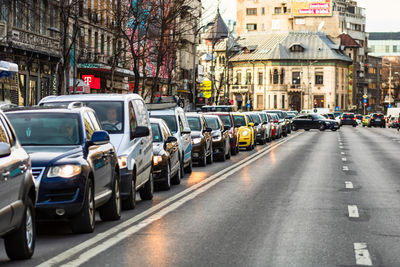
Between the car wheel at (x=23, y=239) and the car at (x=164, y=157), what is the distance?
8.69 metres

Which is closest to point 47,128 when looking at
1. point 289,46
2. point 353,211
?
point 353,211

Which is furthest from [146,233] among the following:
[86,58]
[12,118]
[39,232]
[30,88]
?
[86,58]

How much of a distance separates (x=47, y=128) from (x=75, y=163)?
4.28ft

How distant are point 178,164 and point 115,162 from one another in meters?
7.17

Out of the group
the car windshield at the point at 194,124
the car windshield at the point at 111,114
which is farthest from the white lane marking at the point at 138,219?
the car windshield at the point at 194,124

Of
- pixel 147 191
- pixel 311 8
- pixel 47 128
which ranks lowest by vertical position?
pixel 147 191

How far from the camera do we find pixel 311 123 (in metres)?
82.3

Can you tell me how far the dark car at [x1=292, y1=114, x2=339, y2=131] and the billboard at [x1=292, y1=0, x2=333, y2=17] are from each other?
261ft

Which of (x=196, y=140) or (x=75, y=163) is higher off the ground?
(x=75, y=163)

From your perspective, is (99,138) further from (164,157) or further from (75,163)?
(164,157)

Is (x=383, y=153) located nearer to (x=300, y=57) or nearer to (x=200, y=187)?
(x=200, y=187)

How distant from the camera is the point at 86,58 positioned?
55.7m

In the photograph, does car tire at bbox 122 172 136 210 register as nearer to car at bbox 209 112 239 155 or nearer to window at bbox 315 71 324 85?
car at bbox 209 112 239 155

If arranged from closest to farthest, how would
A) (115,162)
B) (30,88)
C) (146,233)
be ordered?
(146,233), (115,162), (30,88)
